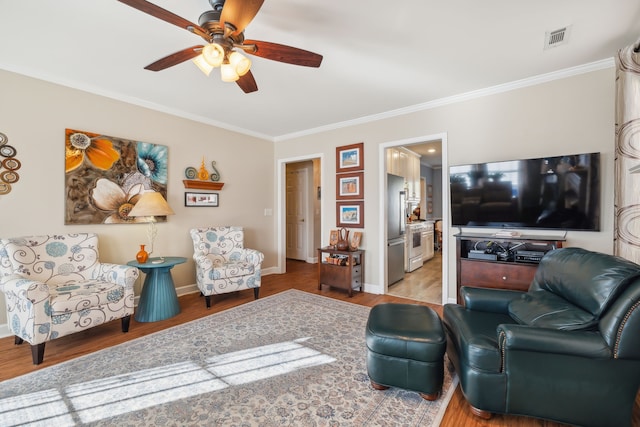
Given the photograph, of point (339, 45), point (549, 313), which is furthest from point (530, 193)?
point (339, 45)

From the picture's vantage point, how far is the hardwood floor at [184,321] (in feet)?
5.17

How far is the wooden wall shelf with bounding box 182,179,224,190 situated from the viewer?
12.8 ft

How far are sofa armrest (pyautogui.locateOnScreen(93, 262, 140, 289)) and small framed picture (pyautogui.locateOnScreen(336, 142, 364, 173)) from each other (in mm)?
3026

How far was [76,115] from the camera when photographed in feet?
9.87

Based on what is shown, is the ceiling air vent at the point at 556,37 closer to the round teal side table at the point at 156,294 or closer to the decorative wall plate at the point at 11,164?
the round teal side table at the point at 156,294

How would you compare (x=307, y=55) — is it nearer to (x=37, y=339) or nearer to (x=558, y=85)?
(x=558, y=85)

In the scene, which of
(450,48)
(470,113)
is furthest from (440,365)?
(470,113)

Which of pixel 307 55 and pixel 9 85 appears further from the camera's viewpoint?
pixel 9 85

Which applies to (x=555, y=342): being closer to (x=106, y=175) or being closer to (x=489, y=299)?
(x=489, y=299)

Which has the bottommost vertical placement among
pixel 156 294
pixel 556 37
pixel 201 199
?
pixel 156 294

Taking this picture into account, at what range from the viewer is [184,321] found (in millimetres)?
2957

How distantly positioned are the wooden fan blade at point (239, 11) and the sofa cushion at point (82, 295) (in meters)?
2.48

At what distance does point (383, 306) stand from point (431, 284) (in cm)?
265

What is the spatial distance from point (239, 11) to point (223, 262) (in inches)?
121
